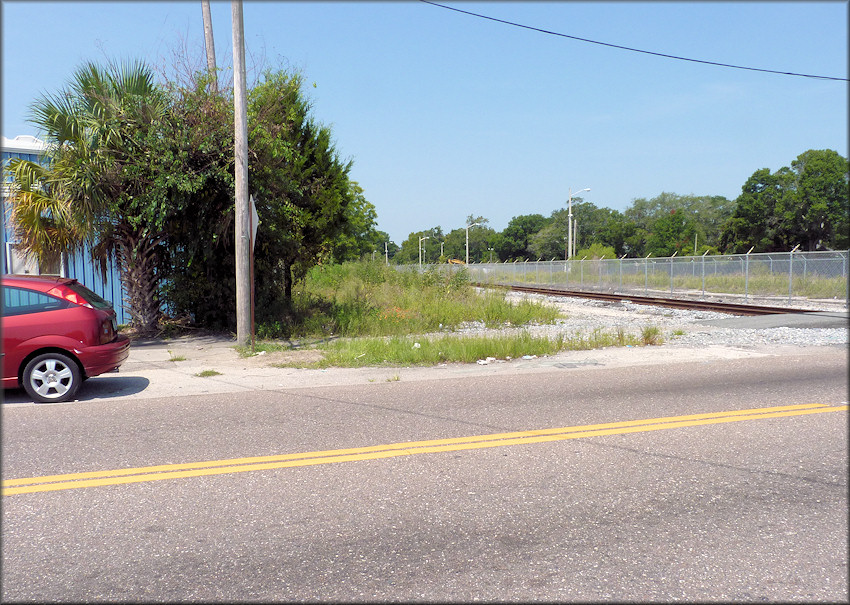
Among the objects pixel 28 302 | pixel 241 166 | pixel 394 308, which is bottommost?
pixel 394 308

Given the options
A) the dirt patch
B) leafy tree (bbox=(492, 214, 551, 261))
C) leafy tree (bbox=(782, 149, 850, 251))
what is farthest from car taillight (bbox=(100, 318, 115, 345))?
leafy tree (bbox=(492, 214, 551, 261))

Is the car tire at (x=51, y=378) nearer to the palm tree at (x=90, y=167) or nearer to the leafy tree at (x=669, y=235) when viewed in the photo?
the palm tree at (x=90, y=167)

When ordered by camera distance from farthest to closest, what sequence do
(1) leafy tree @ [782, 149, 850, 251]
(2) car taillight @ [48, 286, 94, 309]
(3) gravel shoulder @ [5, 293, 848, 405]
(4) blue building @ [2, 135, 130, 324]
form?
(1) leafy tree @ [782, 149, 850, 251]
(4) blue building @ [2, 135, 130, 324]
(3) gravel shoulder @ [5, 293, 848, 405]
(2) car taillight @ [48, 286, 94, 309]

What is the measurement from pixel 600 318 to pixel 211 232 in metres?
12.4

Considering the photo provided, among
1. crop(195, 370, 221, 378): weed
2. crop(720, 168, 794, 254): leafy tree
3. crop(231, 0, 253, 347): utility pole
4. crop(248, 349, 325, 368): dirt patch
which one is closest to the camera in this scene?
crop(195, 370, 221, 378): weed

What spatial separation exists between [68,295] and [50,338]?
1.95ft

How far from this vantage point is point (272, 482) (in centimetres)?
480

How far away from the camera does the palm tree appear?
1244 centimetres

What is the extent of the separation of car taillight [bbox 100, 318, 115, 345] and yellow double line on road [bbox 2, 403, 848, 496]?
10.8 ft

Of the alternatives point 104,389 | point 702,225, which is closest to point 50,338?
point 104,389

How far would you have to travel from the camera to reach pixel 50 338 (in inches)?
296

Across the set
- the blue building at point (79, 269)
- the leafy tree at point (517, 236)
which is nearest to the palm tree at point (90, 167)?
the blue building at point (79, 269)

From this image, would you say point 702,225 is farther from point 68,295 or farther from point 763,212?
point 68,295

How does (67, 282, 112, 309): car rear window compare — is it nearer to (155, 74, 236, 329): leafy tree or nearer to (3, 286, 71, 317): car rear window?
(3, 286, 71, 317): car rear window
